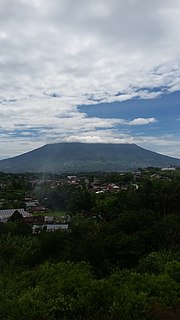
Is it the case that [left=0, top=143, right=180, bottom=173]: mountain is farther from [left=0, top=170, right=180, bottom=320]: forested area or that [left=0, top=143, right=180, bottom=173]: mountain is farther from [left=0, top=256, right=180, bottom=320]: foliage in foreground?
[left=0, top=256, right=180, bottom=320]: foliage in foreground

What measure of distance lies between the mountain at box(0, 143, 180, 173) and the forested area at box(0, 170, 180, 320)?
114572mm

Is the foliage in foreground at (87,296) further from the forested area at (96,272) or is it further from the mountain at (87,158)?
the mountain at (87,158)

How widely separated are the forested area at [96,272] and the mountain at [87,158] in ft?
376

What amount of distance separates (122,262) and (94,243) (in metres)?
1.18

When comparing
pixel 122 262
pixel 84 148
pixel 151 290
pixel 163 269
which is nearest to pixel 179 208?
pixel 122 262

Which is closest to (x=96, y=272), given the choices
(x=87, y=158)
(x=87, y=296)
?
(x=87, y=296)

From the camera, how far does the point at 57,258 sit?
14.4 meters

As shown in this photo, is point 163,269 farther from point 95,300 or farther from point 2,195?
point 2,195

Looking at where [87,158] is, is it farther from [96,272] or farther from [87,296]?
[87,296]

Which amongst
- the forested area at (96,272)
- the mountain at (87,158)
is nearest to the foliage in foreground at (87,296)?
the forested area at (96,272)

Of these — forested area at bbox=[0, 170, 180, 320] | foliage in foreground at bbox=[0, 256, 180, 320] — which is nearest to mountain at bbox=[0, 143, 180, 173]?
forested area at bbox=[0, 170, 180, 320]

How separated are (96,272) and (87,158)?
15034 centimetres

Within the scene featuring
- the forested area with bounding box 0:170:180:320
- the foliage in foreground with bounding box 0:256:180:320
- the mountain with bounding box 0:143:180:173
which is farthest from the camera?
the mountain with bounding box 0:143:180:173

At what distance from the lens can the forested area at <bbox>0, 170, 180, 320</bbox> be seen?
8.55 m
